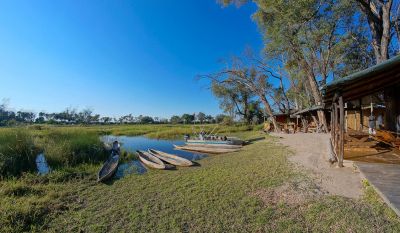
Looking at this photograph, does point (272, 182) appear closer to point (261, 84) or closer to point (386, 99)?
point (386, 99)

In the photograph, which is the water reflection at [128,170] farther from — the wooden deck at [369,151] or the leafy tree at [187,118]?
the leafy tree at [187,118]

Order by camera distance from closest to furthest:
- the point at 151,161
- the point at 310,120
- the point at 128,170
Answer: the point at 128,170
the point at 151,161
the point at 310,120

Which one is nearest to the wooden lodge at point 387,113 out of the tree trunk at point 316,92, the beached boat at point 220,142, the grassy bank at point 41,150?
the tree trunk at point 316,92

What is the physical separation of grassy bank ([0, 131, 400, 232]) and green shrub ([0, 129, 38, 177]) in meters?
1.29

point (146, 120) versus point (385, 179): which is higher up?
point (146, 120)

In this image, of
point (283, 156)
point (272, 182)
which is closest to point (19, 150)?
point (272, 182)

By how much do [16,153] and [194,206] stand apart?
8.04 meters

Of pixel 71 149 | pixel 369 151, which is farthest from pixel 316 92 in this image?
pixel 71 149

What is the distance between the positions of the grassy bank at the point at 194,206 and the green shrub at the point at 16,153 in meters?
1.29

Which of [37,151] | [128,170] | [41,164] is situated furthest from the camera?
[41,164]

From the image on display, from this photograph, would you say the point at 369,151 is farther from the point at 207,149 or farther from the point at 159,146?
the point at 159,146

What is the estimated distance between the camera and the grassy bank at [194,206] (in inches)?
154

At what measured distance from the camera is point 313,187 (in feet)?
17.6

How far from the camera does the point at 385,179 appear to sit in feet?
15.0
